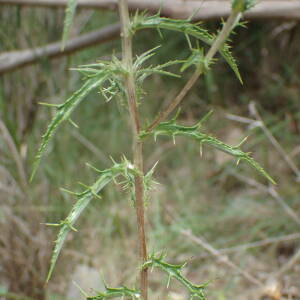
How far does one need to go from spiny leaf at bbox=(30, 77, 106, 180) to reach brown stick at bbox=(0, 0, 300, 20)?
3.51 ft

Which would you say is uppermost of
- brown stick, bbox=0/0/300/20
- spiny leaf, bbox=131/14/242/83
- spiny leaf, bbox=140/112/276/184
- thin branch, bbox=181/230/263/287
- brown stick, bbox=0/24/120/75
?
brown stick, bbox=0/0/300/20

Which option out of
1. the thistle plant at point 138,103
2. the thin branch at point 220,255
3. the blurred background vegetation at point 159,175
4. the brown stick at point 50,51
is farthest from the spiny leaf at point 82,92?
the brown stick at point 50,51

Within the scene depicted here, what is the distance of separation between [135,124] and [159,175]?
1.74 meters

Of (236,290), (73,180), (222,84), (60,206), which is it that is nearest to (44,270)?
(60,206)

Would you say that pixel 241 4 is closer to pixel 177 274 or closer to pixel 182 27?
pixel 182 27

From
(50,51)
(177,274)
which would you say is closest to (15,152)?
(50,51)

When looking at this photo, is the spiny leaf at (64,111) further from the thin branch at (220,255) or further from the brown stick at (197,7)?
the brown stick at (197,7)

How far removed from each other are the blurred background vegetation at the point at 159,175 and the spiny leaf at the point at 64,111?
87 cm

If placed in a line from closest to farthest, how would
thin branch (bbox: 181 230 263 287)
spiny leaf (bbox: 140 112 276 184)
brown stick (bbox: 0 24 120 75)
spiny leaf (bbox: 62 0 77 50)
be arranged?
spiny leaf (bbox: 62 0 77 50) → spiny leaf (bbox: 140 112 276 184) → thin branch (bbox: 181 230 263 287) → brown stick (bbox: 0 24 120 75)

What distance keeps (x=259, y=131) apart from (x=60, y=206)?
0.98m

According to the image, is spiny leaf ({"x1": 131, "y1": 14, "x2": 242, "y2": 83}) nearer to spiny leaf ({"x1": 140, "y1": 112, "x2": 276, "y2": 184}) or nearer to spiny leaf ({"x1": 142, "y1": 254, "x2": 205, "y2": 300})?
spiny leaf ({"x1": 140, "y1": 112, "x2": 276, "y2": 184})

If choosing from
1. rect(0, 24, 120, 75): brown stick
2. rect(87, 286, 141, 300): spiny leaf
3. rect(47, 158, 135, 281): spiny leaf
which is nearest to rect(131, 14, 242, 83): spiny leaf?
rect(47, 158, 135, 281): spiny leaf

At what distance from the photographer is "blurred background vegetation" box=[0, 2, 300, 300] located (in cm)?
162

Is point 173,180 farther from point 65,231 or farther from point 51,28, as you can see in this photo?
point 65,231
